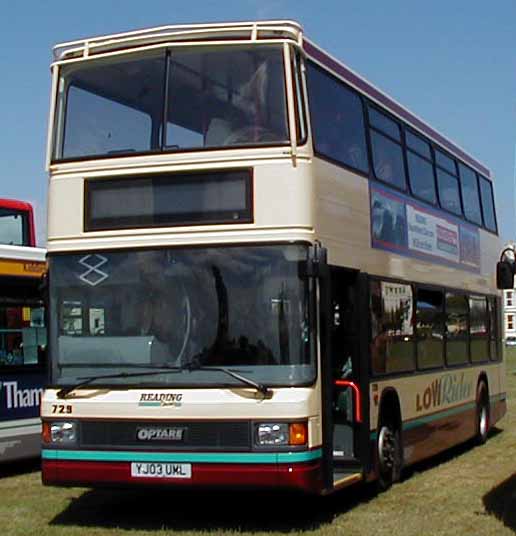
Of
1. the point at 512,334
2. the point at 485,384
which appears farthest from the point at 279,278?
the point at 512,334

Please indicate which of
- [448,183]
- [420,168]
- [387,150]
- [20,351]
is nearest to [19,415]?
[20,351]

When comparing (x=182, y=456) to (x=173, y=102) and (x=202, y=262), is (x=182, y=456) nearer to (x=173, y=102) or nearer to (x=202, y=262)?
(x=202, y=262)

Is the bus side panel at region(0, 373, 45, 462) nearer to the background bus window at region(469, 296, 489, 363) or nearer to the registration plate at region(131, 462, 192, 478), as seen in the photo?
the registration plate at region(131, 462, 192, 478)

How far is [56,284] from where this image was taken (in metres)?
10.5

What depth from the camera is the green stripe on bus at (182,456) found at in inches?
383

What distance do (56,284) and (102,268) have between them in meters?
0.46

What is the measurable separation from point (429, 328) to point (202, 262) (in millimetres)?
5170

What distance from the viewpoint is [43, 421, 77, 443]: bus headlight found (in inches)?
405

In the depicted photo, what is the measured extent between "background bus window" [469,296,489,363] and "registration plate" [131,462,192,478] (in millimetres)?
8024

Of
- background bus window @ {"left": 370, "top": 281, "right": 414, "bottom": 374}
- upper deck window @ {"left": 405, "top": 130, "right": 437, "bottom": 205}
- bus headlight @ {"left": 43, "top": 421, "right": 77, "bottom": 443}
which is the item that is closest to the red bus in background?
upper deck window @ {"left": 405, "top": 130, "right": 437, "bottom": 205}

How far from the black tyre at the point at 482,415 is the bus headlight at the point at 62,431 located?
876 centimetres

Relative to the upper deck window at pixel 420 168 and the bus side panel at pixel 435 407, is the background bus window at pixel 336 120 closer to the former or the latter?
the upper deck window at pixel 420 168

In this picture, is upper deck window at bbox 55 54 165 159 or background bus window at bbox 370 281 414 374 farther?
background bus window at bbox 370 281 414 374

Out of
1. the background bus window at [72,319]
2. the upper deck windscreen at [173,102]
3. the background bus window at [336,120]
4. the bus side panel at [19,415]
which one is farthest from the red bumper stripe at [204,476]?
the bus side panel at [19,415]
